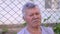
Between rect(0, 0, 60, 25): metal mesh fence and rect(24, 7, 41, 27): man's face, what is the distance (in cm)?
185

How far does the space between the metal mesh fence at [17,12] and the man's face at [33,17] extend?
1849 mm

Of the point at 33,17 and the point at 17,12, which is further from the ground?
the point at 33,17

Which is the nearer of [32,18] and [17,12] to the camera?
[32,18]

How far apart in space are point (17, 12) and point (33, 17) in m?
2.19

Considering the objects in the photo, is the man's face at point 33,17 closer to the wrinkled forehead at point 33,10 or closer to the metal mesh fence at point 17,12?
the wrinkled forehead at point 33,10

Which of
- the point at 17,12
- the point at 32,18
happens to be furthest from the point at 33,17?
the point at 17,12

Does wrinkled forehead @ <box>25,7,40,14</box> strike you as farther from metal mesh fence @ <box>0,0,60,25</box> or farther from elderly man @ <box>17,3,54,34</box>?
metal mesh fence @ <box>0,0,60,25</box>

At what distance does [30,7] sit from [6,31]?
1.96 m

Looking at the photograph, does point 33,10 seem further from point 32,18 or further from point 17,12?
point 17,12

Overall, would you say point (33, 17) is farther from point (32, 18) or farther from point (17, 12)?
point (17, 12)

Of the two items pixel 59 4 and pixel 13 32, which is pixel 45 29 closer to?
pixel 13 32

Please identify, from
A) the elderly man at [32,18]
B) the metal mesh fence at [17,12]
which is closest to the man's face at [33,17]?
the elderly man at [32,18]

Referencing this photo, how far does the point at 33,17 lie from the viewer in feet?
10.2

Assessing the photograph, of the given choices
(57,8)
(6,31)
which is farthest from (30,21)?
(57,8)
